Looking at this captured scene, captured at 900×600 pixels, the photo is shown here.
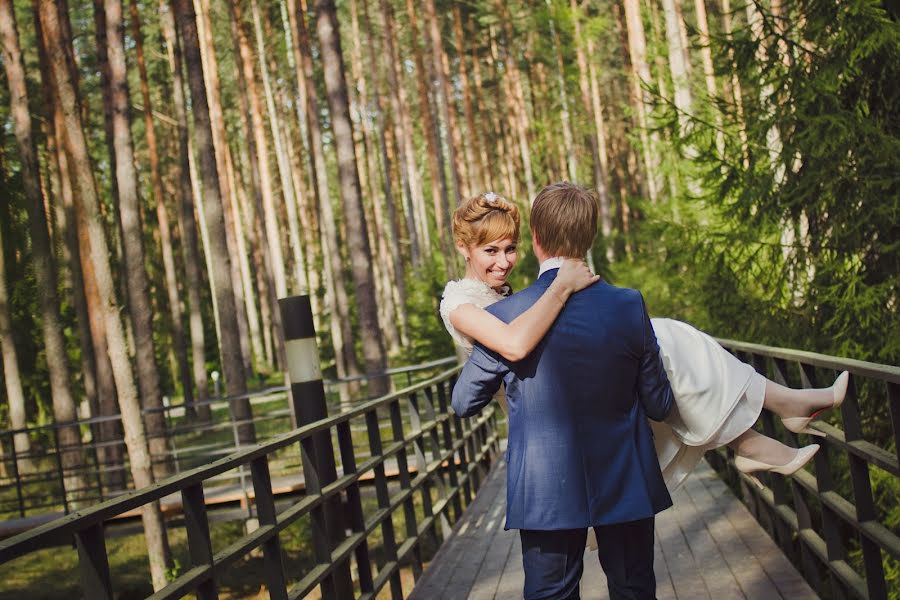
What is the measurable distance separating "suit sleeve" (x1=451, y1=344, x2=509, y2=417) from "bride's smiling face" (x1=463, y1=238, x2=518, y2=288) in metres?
0.32

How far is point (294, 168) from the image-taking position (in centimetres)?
4469

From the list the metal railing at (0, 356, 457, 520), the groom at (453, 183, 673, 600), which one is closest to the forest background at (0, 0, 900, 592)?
the metal railing at (0, 356, 457, 520)

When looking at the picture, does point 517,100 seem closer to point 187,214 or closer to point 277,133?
point 277,133

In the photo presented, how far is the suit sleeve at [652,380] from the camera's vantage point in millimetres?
3229

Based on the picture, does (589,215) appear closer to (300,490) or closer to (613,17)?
(300,490)

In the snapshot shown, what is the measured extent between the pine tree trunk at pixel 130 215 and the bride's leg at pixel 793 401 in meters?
13.6

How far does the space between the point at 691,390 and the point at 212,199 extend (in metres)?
18.8

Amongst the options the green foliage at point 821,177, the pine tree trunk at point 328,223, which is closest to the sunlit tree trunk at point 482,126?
the pine tree trunk at point 328,223

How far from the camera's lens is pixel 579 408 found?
10.4ft

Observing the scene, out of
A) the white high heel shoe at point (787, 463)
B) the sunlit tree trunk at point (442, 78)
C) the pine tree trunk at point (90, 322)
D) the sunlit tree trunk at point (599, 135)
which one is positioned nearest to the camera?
the white high heel shoe at point (787, 463)

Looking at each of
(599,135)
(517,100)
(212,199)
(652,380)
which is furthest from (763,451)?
(517,100)

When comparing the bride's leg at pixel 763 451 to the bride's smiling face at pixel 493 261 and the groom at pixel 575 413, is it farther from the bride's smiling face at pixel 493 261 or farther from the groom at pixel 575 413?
the bride's smiling face at pixel 493 261

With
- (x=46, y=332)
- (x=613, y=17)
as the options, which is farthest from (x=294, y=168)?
(x=46, y=332)

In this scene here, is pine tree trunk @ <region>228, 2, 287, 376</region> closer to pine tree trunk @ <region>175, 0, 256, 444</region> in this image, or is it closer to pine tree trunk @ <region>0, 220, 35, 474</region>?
pine tree trunk @ <region>0, 220, 35, 474</region>
